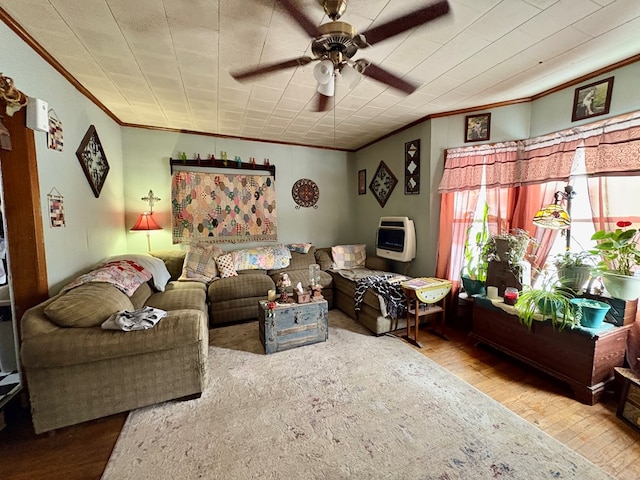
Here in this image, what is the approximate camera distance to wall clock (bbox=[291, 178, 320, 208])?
4547 mm

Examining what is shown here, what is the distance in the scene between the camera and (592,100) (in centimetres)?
222

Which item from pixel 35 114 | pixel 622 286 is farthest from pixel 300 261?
pixel 622 286

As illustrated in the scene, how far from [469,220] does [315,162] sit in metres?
2.67

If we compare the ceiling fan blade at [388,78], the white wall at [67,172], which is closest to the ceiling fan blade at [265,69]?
the ceiling fan blade at [388,78]

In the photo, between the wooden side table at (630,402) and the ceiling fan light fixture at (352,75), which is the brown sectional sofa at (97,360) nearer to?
the ceiling fan light fixture at (352,75)

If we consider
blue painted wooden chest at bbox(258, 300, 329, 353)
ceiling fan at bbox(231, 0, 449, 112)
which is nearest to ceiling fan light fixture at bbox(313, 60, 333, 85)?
ceiling fan at bbox(231, 0, 449, 112)

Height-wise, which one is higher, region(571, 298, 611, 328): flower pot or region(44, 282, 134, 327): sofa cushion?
region(44, 282, 134, 327): sofa cushion

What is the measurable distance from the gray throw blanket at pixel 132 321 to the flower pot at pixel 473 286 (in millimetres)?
2946

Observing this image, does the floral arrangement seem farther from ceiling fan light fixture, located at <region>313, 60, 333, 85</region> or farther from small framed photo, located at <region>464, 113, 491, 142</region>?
ceiling fan light fixture, located at <region>313, 60, 333, 85</region>

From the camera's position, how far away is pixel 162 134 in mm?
3721

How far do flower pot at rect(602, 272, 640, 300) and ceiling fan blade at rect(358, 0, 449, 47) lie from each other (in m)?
2.07

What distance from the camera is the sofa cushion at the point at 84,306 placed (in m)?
1.64

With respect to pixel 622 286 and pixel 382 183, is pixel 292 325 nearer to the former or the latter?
pixel 622 286

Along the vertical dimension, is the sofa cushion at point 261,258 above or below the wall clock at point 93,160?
below
